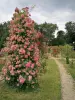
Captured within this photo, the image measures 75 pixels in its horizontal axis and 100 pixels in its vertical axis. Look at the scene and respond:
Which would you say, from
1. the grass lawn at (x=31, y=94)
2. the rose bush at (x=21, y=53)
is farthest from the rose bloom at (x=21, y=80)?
the grass lawn at (x=31, y=94)

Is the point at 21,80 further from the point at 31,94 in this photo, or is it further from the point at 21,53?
the point at 21,53

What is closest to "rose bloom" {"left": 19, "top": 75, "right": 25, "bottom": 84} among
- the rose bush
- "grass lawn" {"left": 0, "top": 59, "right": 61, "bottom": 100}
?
the rose bush

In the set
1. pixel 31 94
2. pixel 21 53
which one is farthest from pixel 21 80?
pixel 21 53

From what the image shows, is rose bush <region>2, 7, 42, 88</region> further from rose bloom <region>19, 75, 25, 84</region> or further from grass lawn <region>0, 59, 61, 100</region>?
grass lawn <region>0, 59, 61, 100</region>

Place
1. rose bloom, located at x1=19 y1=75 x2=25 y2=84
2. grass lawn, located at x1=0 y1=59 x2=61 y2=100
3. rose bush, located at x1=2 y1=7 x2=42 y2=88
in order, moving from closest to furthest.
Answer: grass lawn, located at x1=0 y1=59 x2=61 y2=100 < rose bloom, located at x1=19 y1=75 x2=25 y2=84 < rose bush, located at x1=2 y1=7 x2=42 y2=88

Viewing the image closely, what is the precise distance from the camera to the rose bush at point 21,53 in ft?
35.7

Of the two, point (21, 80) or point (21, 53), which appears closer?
point (21, 80)

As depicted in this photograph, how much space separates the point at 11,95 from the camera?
10.2m

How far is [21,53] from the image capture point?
10883 millimetres

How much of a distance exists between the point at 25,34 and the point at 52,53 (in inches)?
1183

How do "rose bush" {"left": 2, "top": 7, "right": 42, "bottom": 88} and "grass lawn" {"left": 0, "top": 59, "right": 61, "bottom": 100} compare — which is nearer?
"grass lawn" {"left": 0, "top": 59, "right": 61, "bottom": 100}

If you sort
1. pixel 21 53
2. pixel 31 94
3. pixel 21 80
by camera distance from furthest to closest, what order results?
pixel 21 53 < pixel 21 80 < pixel 31 94

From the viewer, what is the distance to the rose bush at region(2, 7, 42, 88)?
10867 mm

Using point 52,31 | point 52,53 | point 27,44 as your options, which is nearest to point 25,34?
point 27,44
